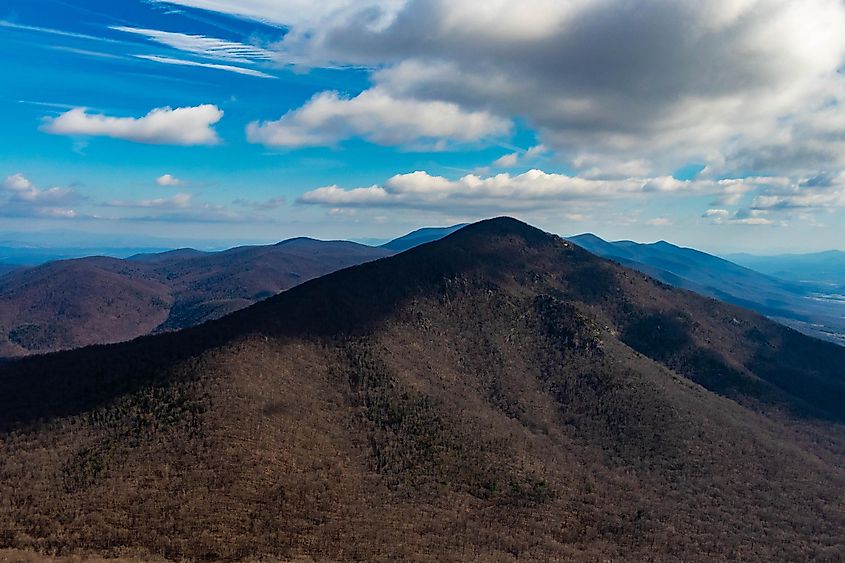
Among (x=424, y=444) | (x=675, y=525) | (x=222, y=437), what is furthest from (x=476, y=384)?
(x=222, y=437)

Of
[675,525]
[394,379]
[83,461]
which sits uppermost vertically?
[394,379]

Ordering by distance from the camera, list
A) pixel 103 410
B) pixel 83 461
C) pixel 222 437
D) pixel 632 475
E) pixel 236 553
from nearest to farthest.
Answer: pixel 236 553, pixel 83 461, pixel 222 437, pixel 103 410, pixel 632 475

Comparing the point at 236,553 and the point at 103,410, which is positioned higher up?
the point at 103,410

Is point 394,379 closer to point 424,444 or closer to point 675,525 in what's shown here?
point 424,444

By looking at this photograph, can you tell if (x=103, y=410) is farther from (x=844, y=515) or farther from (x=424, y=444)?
(x=844, y=515)

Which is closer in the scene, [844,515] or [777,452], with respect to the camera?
[844,515]

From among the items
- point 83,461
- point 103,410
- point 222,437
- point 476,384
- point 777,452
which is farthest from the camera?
point 476,384
